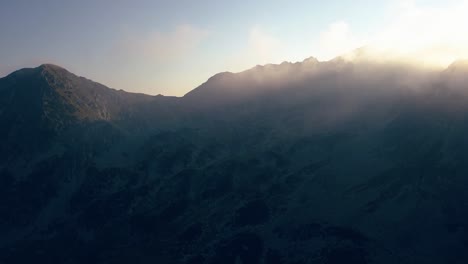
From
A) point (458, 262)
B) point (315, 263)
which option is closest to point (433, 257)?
point (458, 262)

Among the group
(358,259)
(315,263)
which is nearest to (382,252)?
(358,259)

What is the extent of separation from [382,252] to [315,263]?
87.3 ft

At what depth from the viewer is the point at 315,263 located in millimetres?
199750

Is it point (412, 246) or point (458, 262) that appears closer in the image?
point (458, 262)

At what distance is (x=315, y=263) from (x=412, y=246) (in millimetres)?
38715

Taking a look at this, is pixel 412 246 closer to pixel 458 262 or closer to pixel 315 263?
pixel 458 262

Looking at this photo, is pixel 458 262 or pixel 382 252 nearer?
pixel 458 262

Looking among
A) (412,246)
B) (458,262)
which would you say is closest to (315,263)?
(412,246)

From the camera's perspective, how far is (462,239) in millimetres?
197500

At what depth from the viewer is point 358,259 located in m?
197

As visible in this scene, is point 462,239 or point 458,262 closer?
point 458,262

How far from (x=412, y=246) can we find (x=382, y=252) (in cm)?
1218

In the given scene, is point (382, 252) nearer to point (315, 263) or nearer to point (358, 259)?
point (358, 259)

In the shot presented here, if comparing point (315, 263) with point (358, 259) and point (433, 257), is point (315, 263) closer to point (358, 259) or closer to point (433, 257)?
point (358, 259)
